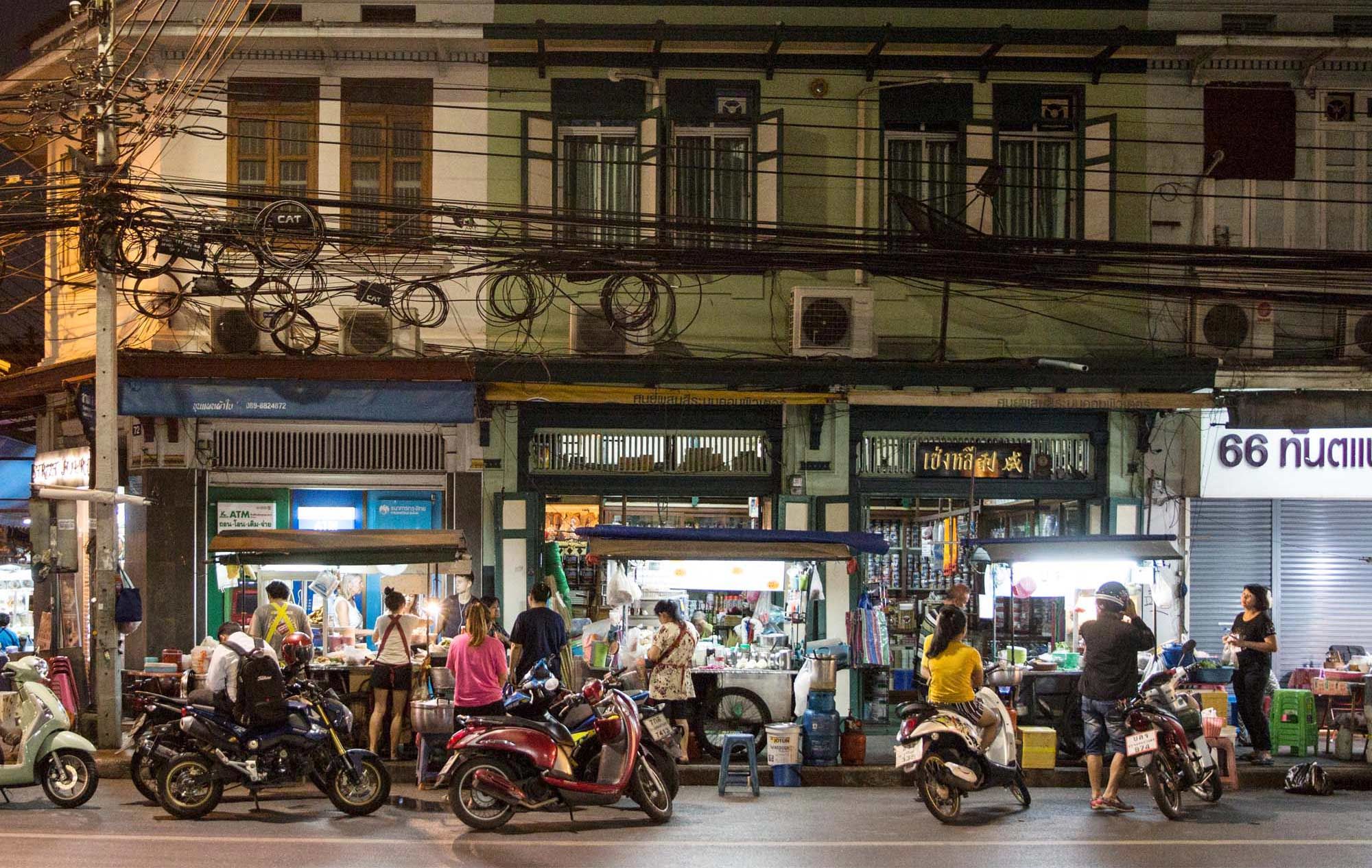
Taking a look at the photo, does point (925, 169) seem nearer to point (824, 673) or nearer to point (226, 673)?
point (824, 673)

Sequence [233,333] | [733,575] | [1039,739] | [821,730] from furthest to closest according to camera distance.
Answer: [233,333], [733,575], [821,730], [1039,739]

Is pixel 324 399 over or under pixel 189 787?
over

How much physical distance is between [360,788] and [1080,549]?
8275 mm

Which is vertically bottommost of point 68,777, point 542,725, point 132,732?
point 68,777

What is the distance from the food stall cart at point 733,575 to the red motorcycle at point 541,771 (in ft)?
10.5

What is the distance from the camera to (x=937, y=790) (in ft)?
36.9

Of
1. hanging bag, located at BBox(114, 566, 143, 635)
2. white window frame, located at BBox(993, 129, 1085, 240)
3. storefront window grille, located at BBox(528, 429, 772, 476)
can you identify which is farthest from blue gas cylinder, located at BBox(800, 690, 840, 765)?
white window frame, located at BBox(993, 129, 1085, 240)

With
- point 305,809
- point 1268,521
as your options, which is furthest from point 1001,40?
point 305,809

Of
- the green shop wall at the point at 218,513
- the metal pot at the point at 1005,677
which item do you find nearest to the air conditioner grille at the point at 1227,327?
the metal pot at the point at 1005,677

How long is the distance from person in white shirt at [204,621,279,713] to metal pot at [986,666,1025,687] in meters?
7.10

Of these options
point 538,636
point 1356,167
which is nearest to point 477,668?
point 538,636

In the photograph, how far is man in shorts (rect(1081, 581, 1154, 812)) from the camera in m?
11.7

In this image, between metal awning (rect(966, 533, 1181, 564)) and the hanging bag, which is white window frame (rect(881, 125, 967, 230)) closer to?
metal awning (rect(966, 533, 1181, 564))

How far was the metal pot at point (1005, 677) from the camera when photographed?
13.8 metres
